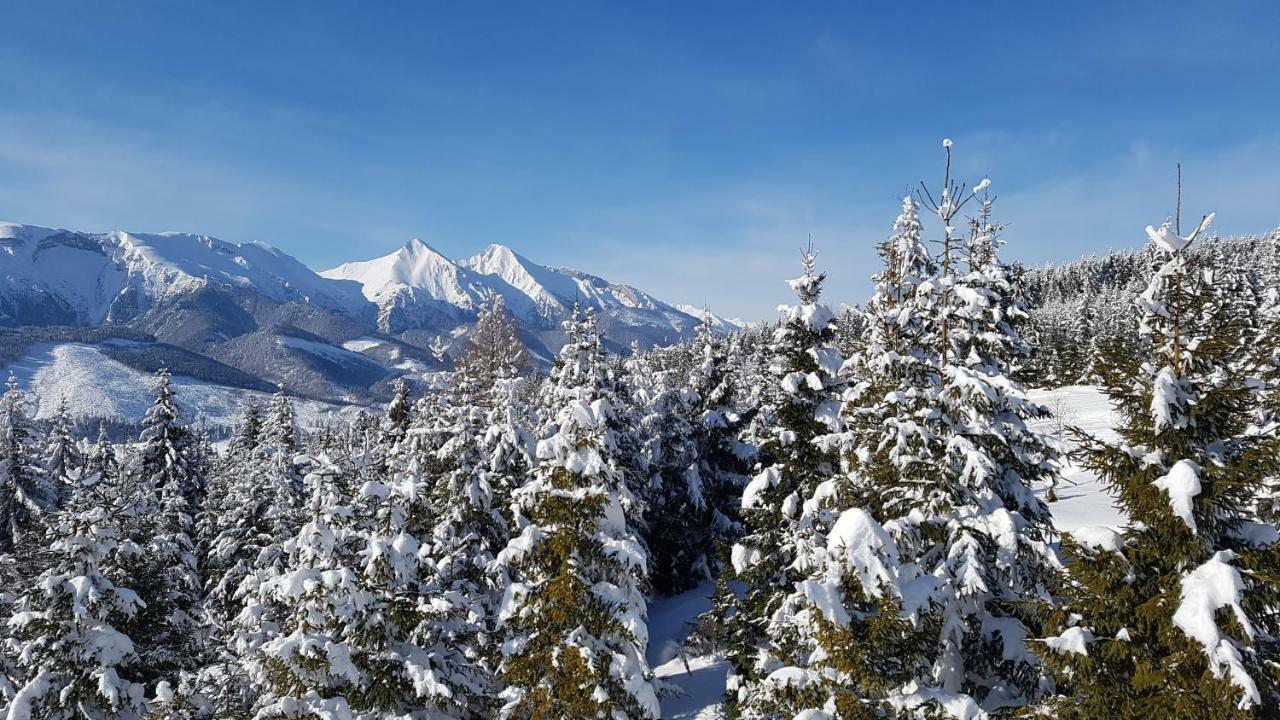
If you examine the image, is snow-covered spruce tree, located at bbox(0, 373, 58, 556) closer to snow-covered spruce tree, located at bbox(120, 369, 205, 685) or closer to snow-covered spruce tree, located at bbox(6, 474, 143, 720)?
snow-covered spruce tree, located at bbox(120, 369, 205, 685)

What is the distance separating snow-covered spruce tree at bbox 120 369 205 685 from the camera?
71.1 ft

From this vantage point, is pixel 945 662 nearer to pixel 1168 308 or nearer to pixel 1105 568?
pixel 1105 568

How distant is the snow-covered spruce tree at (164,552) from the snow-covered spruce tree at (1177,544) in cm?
2327

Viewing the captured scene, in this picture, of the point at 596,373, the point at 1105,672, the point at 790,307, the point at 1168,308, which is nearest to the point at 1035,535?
the point at 1105,672

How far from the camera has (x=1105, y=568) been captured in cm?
923

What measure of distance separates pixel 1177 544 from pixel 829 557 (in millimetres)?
4724

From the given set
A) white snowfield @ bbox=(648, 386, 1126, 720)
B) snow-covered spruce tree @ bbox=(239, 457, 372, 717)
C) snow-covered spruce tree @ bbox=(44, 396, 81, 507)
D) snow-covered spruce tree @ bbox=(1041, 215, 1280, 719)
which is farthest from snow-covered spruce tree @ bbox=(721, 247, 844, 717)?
snow-covered spruce tree @ bbox=(44, 396, 81, 507)

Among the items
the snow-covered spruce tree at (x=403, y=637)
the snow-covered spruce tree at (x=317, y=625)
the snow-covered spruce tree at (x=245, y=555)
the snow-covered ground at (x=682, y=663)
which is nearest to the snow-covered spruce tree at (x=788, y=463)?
the snow-covered ground at (x=682, y=663)

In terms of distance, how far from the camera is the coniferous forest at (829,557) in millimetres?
8953

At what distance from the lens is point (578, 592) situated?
1418 centimetres

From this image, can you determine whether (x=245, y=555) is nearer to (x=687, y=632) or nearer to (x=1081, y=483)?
(x=687, y=632)

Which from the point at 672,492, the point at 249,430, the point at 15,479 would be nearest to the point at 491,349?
the point at 672,492

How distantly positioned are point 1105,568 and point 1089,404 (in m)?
65.9

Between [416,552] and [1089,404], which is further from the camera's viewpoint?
[1089,404]
